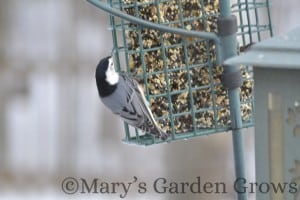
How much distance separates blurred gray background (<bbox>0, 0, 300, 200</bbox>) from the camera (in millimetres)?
3350

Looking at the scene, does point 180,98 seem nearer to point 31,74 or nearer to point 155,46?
point 155,46

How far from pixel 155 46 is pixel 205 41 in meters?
0.12

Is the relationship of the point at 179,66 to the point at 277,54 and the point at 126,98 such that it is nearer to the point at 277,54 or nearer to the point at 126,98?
the point at 126,98

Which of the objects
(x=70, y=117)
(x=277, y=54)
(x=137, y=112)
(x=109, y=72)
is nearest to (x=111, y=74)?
(x=109, y=72)

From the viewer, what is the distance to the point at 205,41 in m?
1.94

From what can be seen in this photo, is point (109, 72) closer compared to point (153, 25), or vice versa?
point (153, 25)

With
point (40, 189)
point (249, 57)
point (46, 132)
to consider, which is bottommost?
point (40, 189)

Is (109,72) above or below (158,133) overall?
above

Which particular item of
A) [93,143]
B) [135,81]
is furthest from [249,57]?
[93,143]

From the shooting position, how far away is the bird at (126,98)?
6.12 feet

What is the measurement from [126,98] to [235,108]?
10.3 inches

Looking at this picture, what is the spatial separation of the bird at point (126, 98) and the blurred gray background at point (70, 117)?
1422mm

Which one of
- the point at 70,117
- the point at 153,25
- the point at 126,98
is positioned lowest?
the point at 70,117

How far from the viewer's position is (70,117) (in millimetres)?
3441
